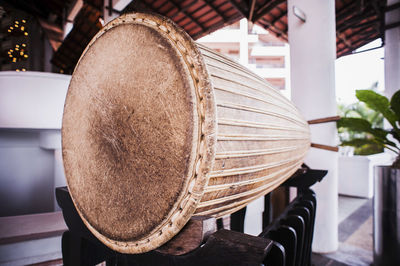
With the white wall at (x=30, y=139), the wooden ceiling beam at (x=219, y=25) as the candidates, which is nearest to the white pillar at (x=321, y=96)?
the white wall at (x=30, y=139)

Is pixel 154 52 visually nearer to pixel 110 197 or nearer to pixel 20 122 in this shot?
pixel 110 197

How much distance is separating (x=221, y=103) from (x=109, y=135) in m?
0.29

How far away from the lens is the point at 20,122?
162 cm

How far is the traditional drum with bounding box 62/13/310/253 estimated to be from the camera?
1.51ft

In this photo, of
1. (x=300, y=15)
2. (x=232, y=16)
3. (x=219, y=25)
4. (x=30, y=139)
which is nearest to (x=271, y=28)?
(x=232, y=16)

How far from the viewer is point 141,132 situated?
1.71ft

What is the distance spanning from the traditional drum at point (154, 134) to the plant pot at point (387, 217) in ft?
6.68

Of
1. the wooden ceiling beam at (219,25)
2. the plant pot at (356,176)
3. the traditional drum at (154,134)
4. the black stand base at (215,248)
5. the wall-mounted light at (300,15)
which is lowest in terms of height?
the plant pot at (356,176)

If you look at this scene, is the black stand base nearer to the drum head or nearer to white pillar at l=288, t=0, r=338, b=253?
the drum head

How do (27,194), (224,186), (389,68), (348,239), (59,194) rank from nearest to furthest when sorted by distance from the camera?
1. (224,186)
2. (59,194)
3. (27,194)
4. (348,239)
5. (389,68)

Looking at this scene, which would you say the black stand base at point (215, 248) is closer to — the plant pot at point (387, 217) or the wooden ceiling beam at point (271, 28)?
the plant pot at point (387, 217)

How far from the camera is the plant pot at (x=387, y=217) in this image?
82.2 inches

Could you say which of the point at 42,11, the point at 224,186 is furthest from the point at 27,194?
the point at 42,11

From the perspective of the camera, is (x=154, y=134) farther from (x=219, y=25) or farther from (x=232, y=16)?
(x=219, y=25)
